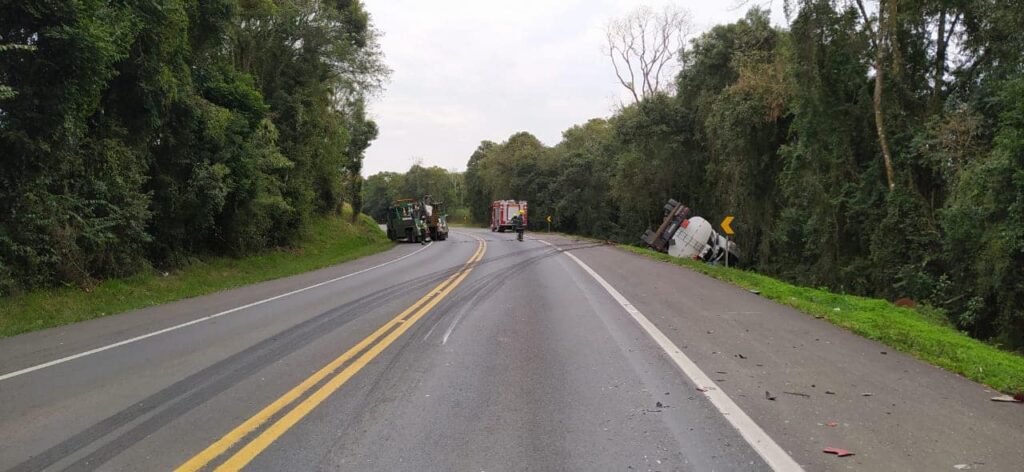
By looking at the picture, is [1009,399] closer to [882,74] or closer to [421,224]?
[882,74]

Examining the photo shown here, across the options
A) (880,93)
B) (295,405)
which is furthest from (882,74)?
(295,405)

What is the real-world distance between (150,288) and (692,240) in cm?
2166

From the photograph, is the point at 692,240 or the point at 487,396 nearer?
the point at 487,396

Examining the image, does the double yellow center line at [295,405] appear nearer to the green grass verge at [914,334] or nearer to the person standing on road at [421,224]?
the green grass verge at [914,334]

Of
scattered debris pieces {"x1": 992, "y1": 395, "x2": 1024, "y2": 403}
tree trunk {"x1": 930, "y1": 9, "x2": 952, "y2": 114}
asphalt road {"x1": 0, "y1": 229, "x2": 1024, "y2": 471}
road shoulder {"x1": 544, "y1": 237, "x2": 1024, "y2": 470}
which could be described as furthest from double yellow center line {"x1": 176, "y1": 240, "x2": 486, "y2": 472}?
tree trunk {"x1": 930, "y1": 9, "x2": 952, "y2": 114}

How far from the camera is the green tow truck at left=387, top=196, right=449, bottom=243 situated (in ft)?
121

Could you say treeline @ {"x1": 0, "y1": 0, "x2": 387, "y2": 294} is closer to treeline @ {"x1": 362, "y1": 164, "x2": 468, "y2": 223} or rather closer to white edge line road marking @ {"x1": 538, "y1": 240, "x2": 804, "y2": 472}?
white edge line road marking @ {"x1": 538, "y1": 240, "x2": 804, "y2": 472}

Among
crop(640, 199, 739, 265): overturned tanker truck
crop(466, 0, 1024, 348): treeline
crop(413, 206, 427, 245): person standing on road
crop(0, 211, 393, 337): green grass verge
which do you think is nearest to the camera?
crop(0, 211, 393, 337): green grass verge

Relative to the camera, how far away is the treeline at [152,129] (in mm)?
12062

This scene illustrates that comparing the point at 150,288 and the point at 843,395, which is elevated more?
the point at 843,395

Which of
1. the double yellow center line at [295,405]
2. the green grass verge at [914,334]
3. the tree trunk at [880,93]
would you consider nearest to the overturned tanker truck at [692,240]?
the tree trunk at [880,93]

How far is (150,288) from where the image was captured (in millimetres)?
14969

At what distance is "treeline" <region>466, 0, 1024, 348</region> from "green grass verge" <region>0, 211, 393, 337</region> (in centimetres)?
1774

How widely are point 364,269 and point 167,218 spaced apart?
5.82m
